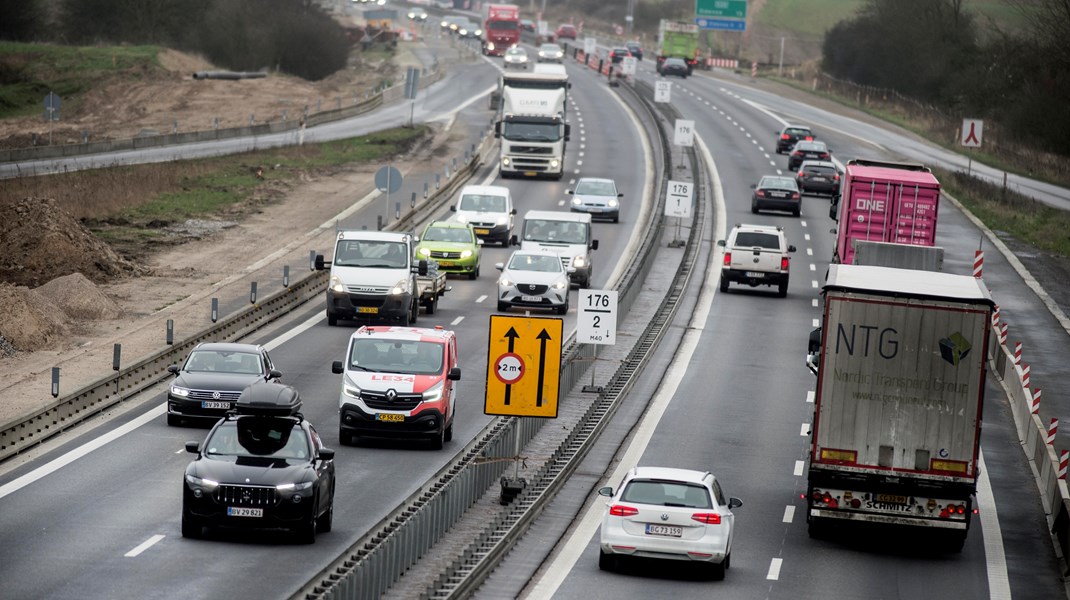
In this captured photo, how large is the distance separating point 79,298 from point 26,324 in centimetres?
342

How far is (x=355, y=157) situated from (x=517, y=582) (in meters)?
55.9

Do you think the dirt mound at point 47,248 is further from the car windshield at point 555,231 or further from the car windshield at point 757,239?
the car windshield at point 757,239

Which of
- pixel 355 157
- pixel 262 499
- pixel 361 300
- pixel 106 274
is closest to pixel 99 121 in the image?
pixel 355 157

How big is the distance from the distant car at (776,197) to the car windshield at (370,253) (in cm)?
2707

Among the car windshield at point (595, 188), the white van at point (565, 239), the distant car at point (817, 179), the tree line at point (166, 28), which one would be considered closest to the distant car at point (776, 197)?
the distant car at point (817, 179)

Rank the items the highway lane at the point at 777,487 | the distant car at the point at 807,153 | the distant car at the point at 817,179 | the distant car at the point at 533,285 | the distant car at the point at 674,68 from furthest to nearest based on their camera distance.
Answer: the distant car at the point at 674,68
the distant car at the point at 807,153
the distant car at the point at 817,179
the distant car at the point at 533,285
the highway lane at the point at 777,487

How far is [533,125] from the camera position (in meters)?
67.2

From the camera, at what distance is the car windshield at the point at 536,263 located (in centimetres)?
4238

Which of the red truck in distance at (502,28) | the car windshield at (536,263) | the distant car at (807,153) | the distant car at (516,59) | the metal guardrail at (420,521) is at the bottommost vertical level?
the metal guardrail at (420,521)

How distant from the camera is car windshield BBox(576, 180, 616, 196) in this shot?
2365 inches

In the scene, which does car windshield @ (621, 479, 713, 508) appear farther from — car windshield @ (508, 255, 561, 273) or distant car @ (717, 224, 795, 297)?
distant car @ (717, 224, 795, 297)

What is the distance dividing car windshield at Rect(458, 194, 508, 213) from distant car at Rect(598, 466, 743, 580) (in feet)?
107

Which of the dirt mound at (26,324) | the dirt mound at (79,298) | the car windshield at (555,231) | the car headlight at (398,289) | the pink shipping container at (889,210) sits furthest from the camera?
the car windshield at (555,231)

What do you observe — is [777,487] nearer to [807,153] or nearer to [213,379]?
[213,379]
